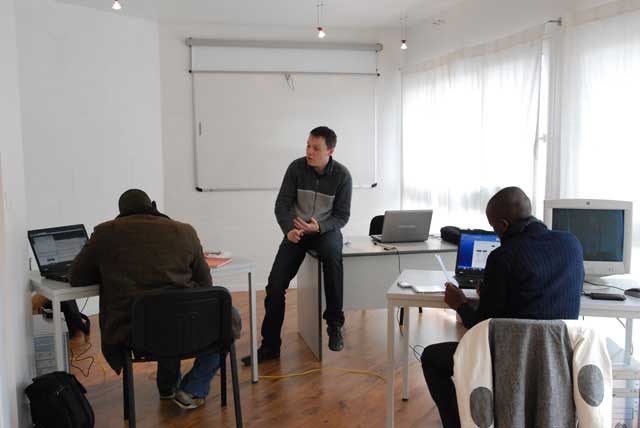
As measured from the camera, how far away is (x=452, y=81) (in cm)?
525

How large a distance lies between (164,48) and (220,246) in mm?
2118

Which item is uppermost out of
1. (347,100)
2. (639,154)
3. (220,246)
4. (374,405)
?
(347,100)

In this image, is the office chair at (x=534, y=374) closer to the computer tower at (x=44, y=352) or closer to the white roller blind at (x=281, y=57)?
the computer tower at (x=44, y=352)

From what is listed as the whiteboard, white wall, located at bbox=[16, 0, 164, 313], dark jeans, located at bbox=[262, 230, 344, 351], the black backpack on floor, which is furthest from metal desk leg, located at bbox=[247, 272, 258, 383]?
the whiteboard

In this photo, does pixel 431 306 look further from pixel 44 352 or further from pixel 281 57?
pixel 281 57

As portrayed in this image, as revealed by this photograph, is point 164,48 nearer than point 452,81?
No

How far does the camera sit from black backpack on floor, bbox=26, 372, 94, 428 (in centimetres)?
256

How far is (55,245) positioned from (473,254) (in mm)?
2273

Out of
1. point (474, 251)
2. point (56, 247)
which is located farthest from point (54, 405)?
point (474, 251)

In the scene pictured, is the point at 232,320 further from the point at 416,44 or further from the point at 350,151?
the point at 416,44

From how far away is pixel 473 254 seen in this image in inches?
116

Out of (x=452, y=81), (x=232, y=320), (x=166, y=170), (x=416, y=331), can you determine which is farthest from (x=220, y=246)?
(x=232, y=320)

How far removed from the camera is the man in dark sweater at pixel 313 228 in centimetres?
381

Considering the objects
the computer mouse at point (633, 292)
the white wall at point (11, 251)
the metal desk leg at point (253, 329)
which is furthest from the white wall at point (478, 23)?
the white wall at point (11, 251)
